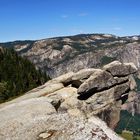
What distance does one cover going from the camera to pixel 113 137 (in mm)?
19328

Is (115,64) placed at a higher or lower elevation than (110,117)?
higher

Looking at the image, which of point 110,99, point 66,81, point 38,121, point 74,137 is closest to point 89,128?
point 74,137

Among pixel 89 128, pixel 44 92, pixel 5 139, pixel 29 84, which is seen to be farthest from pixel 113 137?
pixel 29 84

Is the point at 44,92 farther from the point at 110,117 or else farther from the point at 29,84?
the point at 29,84

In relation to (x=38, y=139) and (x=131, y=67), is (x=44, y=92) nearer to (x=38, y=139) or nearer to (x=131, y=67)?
(x=131, y=67)

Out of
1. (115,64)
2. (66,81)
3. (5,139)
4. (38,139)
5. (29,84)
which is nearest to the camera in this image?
(38,139)

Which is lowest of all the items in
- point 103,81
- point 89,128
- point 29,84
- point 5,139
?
point 29,84

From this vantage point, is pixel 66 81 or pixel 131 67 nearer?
pixel 66 81

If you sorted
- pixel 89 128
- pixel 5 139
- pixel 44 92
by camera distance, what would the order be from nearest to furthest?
1. pixel 89 128
2. pixel 5 139
3. pixel 44 92

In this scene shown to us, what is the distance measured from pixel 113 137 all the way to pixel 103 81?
77140 millimetres

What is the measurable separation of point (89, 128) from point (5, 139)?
6.62 metres

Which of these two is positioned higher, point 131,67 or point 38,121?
point 38,121

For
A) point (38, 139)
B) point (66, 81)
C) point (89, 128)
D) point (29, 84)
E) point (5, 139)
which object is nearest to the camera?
point (89, 128)

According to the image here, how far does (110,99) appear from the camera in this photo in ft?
323
